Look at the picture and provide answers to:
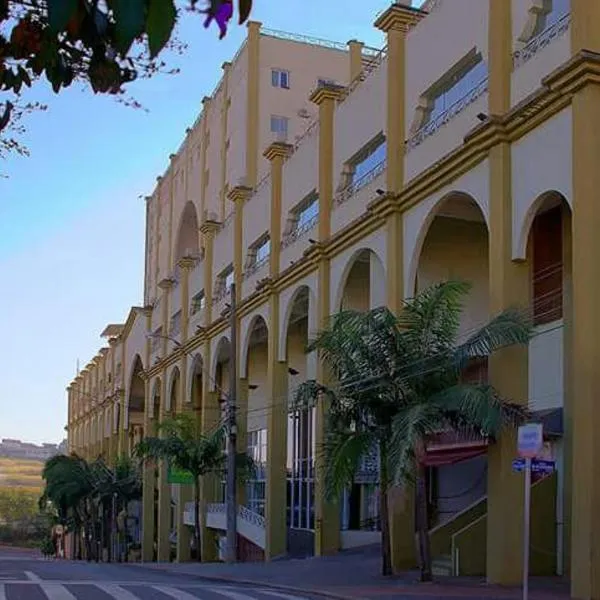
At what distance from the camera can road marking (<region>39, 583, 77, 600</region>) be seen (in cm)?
1941

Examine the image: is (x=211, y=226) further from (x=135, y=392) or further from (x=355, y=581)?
(x=135, y=392)

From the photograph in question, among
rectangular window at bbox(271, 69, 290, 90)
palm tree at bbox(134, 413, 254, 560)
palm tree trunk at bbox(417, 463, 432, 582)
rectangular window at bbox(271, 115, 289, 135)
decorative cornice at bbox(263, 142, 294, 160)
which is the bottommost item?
palm tree trunk at bbox(417, 463, 432, 582)

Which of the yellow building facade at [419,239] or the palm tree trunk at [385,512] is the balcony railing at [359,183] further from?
the palm tree trunk at [385,512]

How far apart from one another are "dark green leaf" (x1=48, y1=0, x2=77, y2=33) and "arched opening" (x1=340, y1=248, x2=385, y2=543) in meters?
25.2

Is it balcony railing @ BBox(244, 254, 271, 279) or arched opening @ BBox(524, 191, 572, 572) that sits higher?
balcony railing @ BBox(244, 254, 271, 279)

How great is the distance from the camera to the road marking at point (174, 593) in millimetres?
19734

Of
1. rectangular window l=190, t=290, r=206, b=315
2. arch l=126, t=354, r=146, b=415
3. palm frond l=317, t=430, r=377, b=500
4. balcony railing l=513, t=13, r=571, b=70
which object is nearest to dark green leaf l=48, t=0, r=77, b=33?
balcony railing l=513, t=13, r=571, b=70

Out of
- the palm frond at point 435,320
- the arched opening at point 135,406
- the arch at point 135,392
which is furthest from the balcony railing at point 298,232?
the arched opening at point 135,406

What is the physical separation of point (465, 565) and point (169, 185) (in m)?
45.7

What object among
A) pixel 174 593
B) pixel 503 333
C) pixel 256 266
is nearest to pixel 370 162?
pixel 256 266

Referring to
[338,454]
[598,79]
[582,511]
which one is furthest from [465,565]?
[598,79]

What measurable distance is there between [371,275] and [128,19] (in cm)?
2649

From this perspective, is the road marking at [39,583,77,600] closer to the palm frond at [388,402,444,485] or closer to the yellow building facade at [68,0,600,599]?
the palm frond at [388,402,444,485]

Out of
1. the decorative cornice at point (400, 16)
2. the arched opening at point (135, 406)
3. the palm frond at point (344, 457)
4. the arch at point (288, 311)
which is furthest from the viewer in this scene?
the arched opening at point (135, 406)
